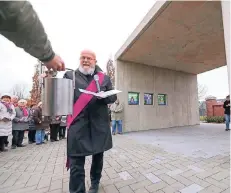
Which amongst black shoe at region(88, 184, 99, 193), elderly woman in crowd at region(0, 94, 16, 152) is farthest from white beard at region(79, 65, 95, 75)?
elderly woman in crowd at region(0, 94, 16, 152)

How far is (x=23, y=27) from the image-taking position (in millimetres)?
957

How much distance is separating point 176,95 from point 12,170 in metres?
11.4

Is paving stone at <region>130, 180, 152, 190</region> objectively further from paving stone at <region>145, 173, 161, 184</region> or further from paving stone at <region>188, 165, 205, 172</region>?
paving stone at <region>188, 165, 205, 172</region>

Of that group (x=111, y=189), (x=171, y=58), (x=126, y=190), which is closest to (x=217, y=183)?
(x=126, y=190)

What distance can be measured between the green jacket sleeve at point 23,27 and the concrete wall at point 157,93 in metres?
8.91

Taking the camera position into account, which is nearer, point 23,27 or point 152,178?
point 23,27

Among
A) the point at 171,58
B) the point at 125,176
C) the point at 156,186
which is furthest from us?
the point at 171,58

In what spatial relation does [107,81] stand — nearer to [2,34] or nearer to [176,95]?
[2,34]

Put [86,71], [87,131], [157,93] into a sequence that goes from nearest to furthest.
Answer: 1. [87,131]
2. [86,71]
3. [157,93]

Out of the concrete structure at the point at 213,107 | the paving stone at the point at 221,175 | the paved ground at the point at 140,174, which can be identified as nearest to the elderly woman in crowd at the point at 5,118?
the paved ground at the point at 140,174

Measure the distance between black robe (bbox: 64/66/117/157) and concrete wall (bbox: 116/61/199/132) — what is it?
7661 millimetres

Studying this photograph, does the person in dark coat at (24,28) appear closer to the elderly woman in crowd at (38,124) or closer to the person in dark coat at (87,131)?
the person in dark coat at (87,131)

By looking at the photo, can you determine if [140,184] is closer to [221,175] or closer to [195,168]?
[195,168]

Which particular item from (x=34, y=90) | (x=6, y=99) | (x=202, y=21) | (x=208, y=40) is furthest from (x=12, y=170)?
(x=34, y=90)
